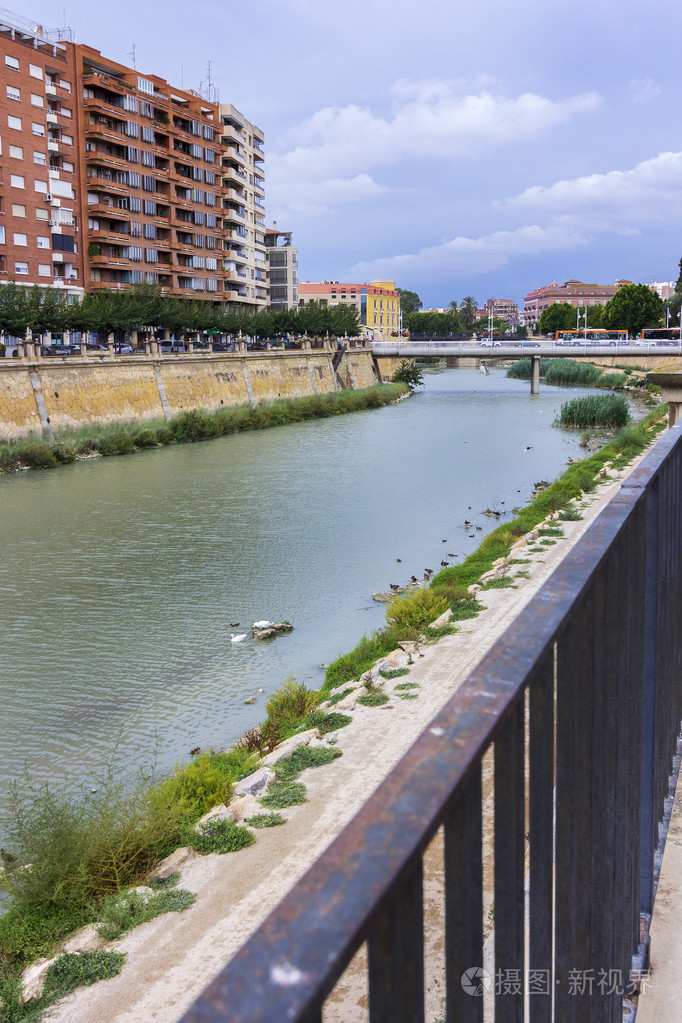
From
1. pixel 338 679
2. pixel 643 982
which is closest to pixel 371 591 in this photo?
pixel 338 679

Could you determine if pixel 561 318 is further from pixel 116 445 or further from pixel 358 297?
pixel 116 445

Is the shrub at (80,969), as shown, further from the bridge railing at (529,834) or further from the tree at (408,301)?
the tree at (408,301)

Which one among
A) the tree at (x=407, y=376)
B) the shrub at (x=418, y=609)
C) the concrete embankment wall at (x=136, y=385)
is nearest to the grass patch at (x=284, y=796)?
the shrub at (x=418, y=609)

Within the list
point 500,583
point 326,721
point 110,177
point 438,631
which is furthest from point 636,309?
point 326,721

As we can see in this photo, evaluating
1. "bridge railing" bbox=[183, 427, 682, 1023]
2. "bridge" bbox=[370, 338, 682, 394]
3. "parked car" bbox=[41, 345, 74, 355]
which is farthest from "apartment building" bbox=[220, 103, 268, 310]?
"bridge railing" bbox=[183, 427, 682, 1023]

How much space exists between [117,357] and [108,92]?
68.8ft

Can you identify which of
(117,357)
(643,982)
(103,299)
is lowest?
(643,982)

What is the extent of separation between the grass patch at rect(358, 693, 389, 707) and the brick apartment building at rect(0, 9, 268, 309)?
41.3 metres

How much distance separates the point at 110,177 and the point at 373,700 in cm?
4923

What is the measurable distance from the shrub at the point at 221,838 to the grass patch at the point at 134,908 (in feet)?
1.60

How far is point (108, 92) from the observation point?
50.4 metres

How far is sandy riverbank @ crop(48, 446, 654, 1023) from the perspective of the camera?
427 centimetres

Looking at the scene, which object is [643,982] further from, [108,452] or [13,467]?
[108,452]

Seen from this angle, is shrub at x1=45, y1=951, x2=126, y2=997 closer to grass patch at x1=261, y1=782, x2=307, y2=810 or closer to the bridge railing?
grass patch at x1=261, y1=782, x2=307, y2=810
